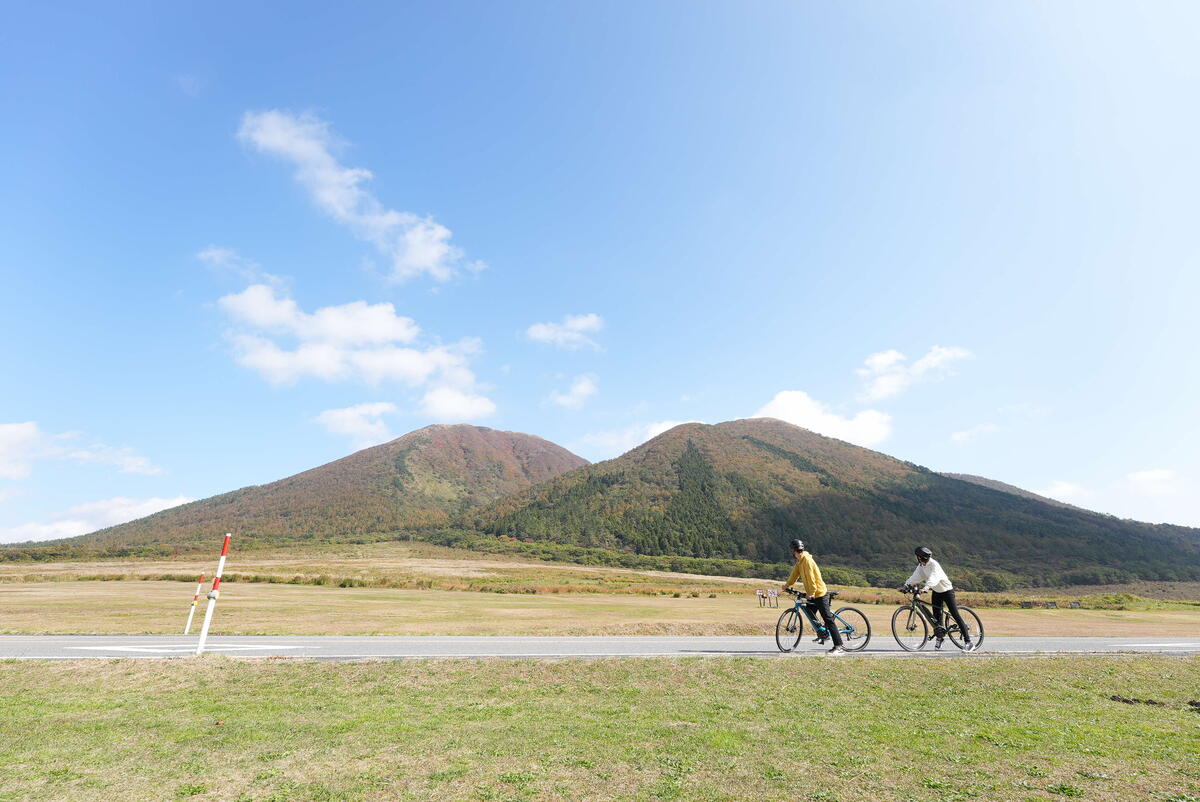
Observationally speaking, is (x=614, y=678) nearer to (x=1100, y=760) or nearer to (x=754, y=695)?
(x=754, y=695)

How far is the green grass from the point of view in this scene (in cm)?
489

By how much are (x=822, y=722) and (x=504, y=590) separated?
48.8 m

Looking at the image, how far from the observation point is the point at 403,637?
52.0 feet

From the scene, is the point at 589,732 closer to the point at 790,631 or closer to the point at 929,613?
the point at 790,631

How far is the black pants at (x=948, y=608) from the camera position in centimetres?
1345

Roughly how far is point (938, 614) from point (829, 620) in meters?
3.01

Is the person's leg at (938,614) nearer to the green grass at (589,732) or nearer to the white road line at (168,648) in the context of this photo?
the green grass at (589,732)

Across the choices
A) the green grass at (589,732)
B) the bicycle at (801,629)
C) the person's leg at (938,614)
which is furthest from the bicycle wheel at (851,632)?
the green grass at (589,732)

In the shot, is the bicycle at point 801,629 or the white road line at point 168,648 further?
the bicycle at point 801,629

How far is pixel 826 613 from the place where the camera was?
1287 cm

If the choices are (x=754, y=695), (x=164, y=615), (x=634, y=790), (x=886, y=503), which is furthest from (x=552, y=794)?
(x=886, y=503)

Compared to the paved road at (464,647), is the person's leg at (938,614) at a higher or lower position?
higher

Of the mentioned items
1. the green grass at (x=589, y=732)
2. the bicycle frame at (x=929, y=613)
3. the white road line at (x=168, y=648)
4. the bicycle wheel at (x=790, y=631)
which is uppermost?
the bicycle frame at (x=929, y=613)


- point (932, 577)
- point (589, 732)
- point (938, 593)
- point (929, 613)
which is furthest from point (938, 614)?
point (589, 732)
